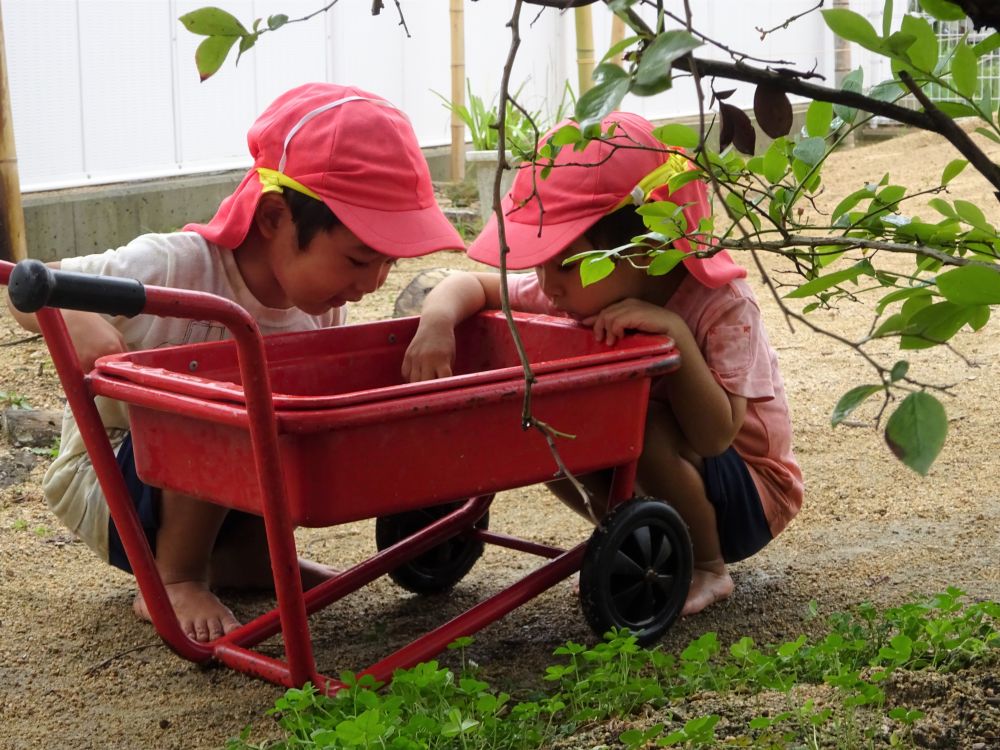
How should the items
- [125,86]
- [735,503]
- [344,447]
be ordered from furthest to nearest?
[125,86], [735,503], [344,447]

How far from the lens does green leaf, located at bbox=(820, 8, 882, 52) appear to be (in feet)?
3.15

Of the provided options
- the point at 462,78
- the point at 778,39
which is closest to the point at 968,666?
the point at 462,78

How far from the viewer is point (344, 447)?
5.46 ft

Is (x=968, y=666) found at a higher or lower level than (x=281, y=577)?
lower

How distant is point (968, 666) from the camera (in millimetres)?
1718

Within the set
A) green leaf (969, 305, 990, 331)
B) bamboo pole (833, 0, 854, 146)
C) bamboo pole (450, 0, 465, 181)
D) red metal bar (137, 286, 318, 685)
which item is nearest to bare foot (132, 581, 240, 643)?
red metal bar (137, 286, 318, 685)

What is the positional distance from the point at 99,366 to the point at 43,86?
11.9ft

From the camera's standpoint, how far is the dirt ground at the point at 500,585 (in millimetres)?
1886

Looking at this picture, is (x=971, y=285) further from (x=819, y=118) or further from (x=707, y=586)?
(x=707, y=586)

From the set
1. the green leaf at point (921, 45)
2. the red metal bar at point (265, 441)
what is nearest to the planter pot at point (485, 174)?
the red metal bar at point (265, 441)

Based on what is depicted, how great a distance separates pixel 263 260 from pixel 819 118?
127cm

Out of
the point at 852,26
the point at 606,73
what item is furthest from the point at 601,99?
the point at 852,26

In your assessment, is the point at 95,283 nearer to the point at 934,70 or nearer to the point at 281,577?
the point at 281,577

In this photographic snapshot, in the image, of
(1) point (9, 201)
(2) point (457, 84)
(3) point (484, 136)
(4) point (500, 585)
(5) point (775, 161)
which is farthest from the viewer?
(2) point (457, 84)
